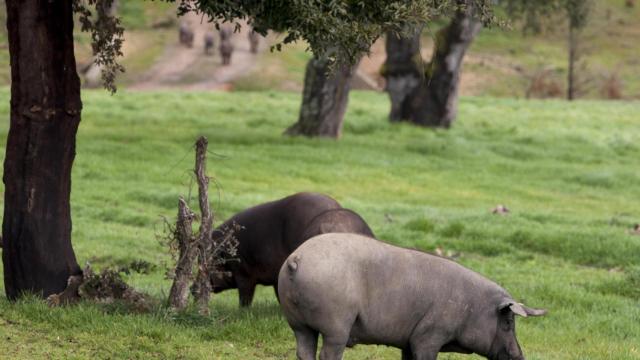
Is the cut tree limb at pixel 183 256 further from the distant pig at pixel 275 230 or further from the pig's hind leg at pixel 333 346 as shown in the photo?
the pig's hind leg at pixel 333 346

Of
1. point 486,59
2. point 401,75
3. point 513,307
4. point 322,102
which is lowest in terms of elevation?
point 486,59

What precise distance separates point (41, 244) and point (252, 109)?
958 inches

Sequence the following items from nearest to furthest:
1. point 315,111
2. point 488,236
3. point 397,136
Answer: point 488,236, point 315,111, point 397,136

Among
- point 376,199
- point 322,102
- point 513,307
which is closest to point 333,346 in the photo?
point 513,307

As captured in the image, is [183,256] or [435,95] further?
[435,95]

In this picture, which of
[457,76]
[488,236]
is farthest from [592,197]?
[457,76]

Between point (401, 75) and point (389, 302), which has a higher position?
point (401, 75)

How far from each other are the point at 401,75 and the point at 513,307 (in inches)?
953

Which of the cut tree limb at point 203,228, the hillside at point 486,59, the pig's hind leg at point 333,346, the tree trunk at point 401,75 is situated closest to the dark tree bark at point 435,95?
the tree trunk at point 401,75

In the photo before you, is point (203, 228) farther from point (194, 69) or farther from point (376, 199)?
point (194, 69)

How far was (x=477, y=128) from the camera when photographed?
109 ft

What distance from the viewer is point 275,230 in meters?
12.4

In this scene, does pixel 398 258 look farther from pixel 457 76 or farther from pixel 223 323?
pixel 457 76

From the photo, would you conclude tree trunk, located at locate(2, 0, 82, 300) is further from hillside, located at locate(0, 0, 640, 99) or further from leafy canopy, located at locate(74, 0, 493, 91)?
hillside, located at locate(0, 0, 640, 99)
